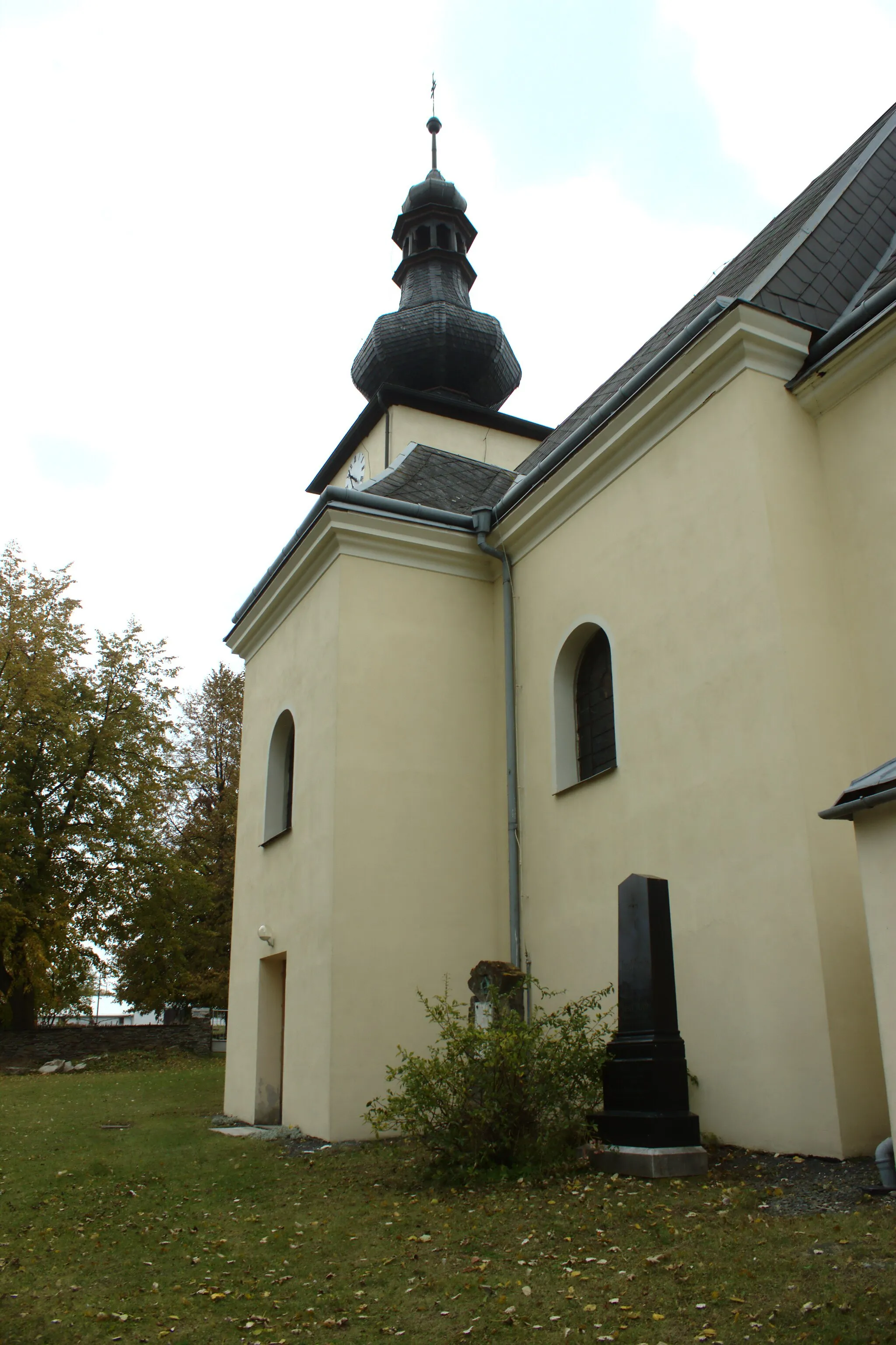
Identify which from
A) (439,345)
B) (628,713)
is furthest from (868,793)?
(439,345)

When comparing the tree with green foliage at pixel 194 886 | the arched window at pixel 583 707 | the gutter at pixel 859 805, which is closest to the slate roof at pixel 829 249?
the arched window at pixel 583 707

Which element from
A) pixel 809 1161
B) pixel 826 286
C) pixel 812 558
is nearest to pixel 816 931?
pixel 809 1161

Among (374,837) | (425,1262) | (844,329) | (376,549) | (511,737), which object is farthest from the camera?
(376,549)

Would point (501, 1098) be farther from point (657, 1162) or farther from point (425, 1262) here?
point (425, 1262)

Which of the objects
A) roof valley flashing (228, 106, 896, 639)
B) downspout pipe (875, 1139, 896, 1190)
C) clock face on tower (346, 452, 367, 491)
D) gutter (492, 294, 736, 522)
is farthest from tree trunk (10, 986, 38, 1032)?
downspout pipe (875, 1139, 896, 1190)

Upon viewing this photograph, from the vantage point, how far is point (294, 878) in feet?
39.3

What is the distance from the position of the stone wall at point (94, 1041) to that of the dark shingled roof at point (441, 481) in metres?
15.7

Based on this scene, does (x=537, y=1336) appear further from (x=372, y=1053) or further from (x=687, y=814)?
(x=372, y=1053)

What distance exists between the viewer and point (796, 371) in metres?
8.86

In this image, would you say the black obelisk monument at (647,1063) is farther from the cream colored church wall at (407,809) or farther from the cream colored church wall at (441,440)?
the cream colored church wall at (441,440)

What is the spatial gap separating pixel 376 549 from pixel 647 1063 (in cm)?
696

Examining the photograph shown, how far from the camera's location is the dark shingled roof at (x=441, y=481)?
1365cm

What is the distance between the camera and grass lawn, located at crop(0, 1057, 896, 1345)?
13.4 ft

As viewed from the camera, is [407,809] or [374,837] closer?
[374,837]
